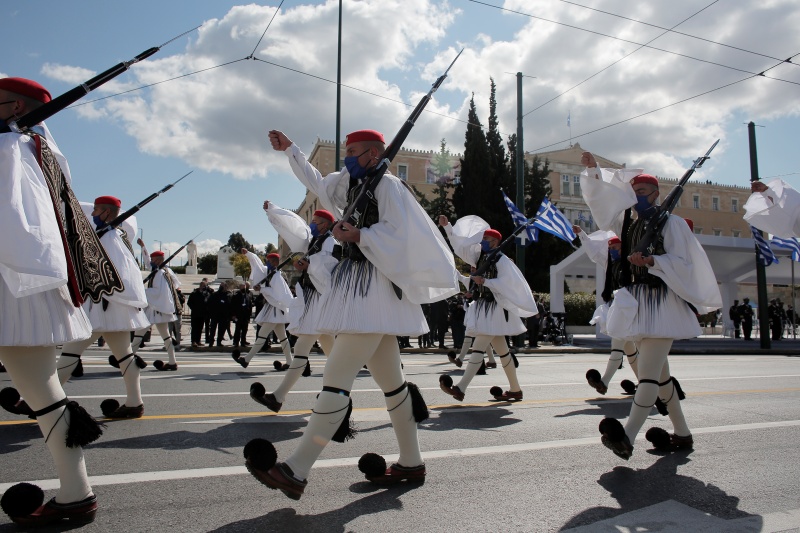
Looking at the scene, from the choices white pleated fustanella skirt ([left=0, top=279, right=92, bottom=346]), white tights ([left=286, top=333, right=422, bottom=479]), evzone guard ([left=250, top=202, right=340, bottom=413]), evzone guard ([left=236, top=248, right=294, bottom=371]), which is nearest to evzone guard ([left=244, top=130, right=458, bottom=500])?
white tights ([left=286, top=333, right=422, bottom=479])

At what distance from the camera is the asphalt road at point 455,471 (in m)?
3.41

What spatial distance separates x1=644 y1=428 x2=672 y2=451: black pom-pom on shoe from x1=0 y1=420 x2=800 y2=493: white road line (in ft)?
1.68

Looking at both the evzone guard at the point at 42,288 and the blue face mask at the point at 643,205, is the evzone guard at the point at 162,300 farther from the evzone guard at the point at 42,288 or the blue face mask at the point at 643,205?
the blue face mask at the point at 643,205

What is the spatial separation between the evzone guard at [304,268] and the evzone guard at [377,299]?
2.46m

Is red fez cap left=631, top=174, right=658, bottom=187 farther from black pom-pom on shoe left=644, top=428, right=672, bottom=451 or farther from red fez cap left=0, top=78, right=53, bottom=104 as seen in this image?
red fez cap left=0, top=78, right=53, bottom=104

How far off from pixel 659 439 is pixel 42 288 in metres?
4.51

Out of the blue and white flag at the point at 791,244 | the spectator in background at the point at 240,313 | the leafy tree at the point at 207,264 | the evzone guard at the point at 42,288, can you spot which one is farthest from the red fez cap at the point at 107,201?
the leafy tree at the point at 207,264

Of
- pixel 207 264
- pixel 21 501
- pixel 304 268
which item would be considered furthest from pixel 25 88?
pixel 207 264

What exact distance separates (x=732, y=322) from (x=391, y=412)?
32.3 metres

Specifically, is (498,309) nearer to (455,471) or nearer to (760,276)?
(455,471)

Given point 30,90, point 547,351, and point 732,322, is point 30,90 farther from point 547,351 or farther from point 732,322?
point 732,322

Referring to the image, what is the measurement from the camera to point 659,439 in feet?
16.5

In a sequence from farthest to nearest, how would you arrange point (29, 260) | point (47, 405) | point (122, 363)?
point (122, 363), point (47, 405), point (29, 260)

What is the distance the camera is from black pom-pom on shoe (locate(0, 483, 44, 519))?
9.97ft
